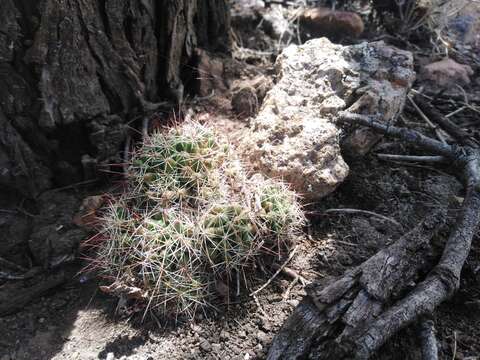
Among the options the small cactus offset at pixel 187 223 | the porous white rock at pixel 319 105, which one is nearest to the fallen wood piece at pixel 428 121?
the porous white rock at pixel 319 105

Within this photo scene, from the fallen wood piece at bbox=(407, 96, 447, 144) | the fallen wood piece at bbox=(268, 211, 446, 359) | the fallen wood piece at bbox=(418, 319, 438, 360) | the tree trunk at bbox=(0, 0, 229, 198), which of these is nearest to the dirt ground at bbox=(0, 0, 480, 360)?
the fallen wood piece at bbox=(418, 319, 438, 360)

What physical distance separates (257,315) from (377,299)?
629 millimetres

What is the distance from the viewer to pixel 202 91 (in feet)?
10.5

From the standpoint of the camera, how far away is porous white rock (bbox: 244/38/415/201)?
250 cm

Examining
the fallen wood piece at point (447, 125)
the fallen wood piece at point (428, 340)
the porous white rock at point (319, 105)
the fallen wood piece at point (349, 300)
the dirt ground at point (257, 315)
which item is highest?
the porous white rock at point (319, 105)

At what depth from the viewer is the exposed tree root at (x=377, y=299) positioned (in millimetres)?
1749

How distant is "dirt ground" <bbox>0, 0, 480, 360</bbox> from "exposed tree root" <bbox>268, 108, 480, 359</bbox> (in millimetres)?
188

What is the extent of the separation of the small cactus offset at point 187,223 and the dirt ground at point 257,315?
12cm

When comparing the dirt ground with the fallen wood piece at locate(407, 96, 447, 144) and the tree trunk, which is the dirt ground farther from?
the tree trunk

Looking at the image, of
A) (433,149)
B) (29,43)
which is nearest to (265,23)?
(433,149)

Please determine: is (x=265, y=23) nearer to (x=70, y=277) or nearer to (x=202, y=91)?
(x=202, y=91)

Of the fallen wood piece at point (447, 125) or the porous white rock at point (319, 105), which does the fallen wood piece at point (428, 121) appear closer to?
the fallen wood piece at point (447, 125)

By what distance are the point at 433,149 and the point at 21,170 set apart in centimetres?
257

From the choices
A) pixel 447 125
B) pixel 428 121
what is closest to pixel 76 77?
pixel 428 121
